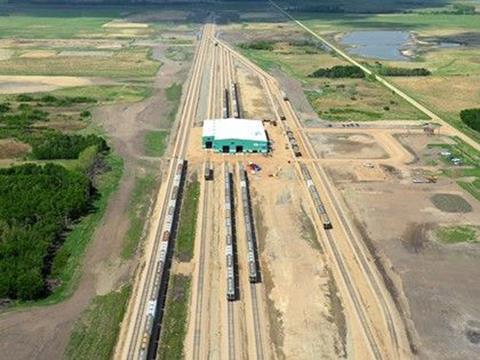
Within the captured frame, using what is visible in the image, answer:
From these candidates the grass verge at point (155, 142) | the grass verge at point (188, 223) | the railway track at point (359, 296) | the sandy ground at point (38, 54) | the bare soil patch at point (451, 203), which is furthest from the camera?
the sandy ground at point (38, 54)

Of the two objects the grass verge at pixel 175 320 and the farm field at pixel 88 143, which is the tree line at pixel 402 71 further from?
the grass verge at pixel 175 320

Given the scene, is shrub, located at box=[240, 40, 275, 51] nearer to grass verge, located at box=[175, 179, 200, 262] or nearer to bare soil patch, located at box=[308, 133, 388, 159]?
bare soil patch, located at box=[308, 133, 388, 159]

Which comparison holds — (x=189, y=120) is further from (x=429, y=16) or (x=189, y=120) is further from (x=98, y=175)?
(x=429, y=16)

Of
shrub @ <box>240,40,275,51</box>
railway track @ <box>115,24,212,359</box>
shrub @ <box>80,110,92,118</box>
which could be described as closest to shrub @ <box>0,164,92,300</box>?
railway track @ <box>115,24,212,359</box>

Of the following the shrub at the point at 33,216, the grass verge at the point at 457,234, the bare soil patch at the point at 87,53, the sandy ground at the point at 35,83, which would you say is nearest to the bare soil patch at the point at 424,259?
the grass verge at the point at 457,234

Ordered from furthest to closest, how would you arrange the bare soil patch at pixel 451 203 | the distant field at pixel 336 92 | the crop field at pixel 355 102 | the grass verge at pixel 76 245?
the distant field at pixel 336 92 < the crop field at pixel 355 102 < the bare soil patch at pixel 451 203 < the grass verge at pixel 76 245
